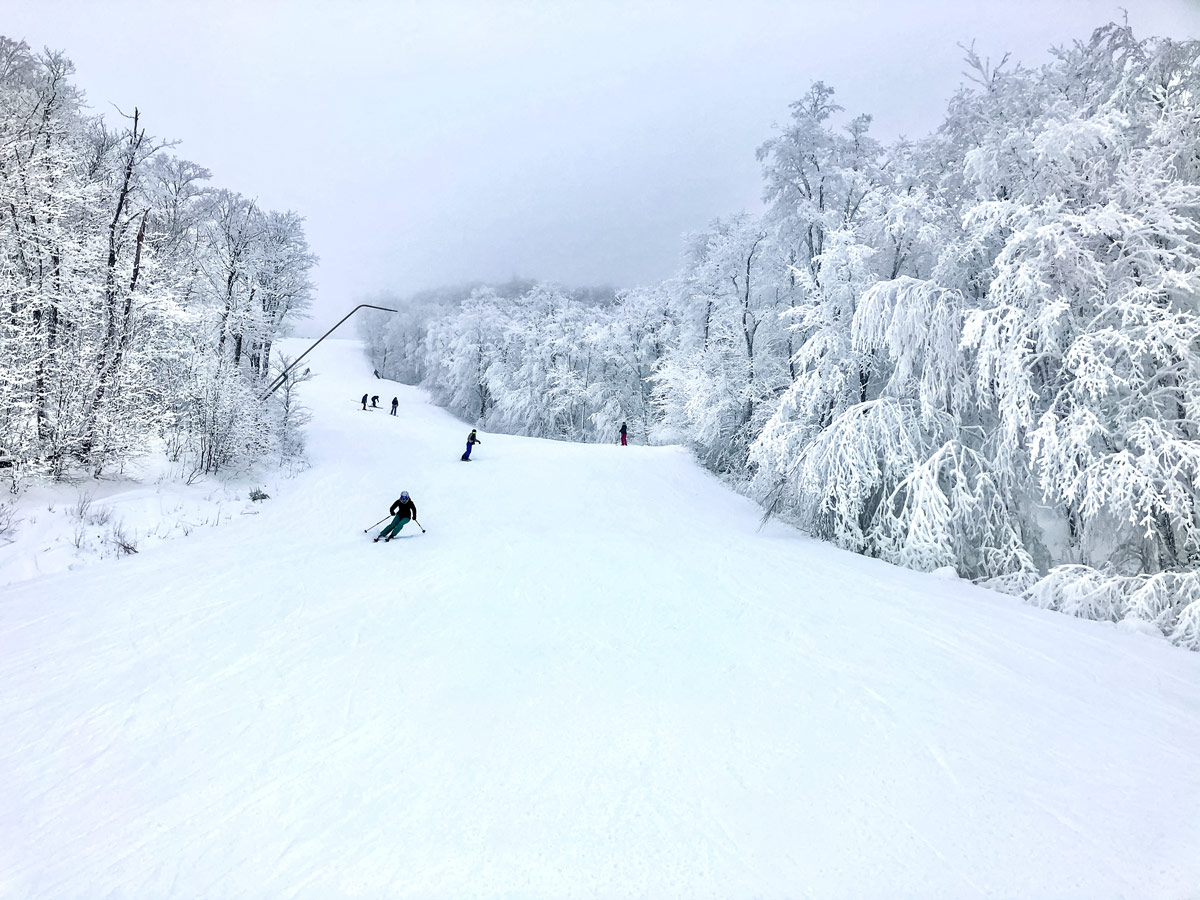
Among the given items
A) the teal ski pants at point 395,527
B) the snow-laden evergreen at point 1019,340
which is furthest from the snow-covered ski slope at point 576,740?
the snow-laden evergreen at point 1019,340

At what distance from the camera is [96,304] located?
11.6m

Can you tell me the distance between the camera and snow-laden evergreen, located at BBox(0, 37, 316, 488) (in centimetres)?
951

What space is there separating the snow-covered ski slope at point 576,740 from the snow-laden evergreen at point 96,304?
497cm

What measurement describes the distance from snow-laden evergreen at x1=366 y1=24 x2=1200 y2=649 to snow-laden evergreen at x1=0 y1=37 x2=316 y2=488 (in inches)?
601

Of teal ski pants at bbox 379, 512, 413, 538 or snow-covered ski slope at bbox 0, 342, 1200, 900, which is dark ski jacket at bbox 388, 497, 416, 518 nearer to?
teal ski pants at bbox 379, 512, 413, 538

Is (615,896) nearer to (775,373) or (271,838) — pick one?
(271,838)

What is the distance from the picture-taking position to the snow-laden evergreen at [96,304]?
9508 millimetres

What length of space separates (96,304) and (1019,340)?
19777 mm

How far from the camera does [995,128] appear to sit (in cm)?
1038

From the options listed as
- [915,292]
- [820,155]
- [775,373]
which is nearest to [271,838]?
[915,292]

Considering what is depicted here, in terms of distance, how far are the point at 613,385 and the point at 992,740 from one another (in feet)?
116

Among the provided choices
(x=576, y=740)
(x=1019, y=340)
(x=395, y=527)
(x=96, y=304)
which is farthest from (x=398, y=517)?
(x=1019, y=340)

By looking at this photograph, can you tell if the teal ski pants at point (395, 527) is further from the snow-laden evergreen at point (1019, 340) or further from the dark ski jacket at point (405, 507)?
the snow-laden evergreen at point (1019, 340)

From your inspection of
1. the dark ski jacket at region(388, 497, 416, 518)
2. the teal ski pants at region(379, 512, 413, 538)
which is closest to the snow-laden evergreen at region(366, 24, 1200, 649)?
the dark ski jacket at region(388, 497, 416, 518)
